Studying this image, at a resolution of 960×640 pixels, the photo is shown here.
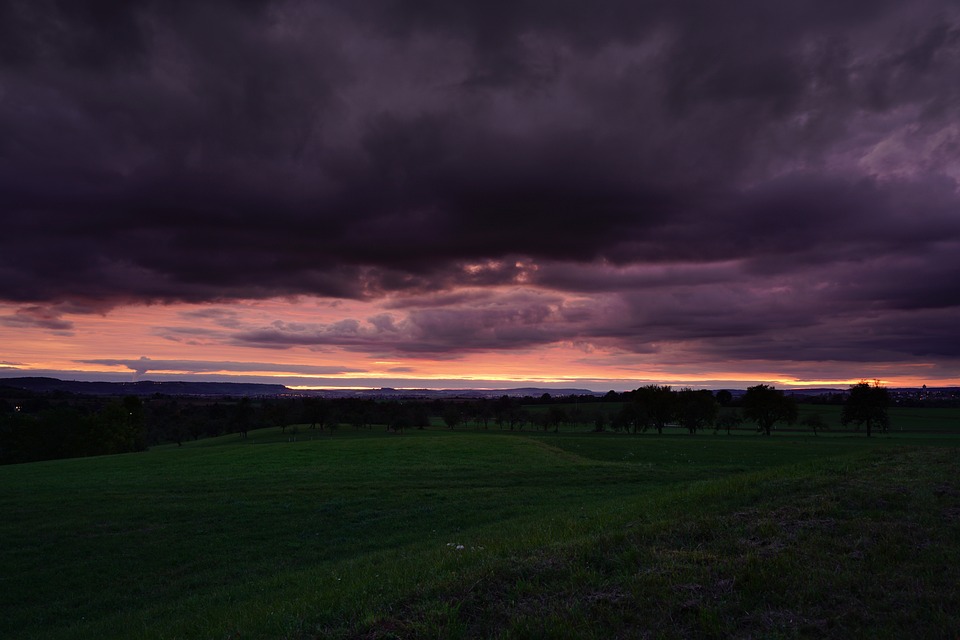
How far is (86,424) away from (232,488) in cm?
8972

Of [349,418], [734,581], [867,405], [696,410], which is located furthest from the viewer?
[349,418]

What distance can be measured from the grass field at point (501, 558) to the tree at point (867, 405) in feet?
312

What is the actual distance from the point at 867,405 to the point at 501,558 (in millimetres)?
120224

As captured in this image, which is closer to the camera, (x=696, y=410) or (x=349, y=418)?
(x=696, y=410)

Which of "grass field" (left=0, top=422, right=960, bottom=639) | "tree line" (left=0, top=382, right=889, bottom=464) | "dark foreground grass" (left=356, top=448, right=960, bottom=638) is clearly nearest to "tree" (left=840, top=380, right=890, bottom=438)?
"tree line" (left=0, top=382, right=889, bottom=464)

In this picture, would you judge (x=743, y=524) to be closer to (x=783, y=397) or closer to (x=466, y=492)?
(x=466, y=492)

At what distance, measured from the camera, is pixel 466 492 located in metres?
28.1

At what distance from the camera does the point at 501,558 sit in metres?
10.6

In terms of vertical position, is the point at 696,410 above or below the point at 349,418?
above

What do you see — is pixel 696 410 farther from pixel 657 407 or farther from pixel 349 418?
pixel 349 418

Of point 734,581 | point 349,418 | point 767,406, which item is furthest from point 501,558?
point 349,418

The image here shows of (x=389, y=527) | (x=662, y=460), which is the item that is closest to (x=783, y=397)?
(x=662, y=460)

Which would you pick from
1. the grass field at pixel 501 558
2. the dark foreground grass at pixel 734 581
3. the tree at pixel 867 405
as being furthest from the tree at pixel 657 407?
the dark foreground grass at pixel 734 581

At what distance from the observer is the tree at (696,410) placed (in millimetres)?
113188
